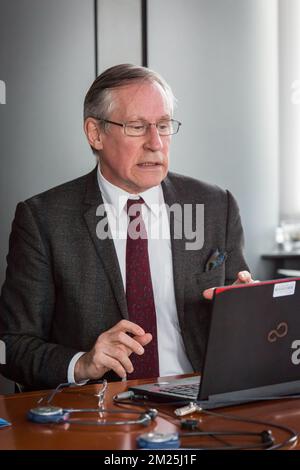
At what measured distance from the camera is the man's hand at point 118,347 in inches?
67.5

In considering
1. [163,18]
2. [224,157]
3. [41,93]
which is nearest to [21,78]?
[41,93]

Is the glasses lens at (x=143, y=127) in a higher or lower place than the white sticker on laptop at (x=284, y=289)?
higher

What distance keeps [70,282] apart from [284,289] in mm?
830

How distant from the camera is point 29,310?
219 cm

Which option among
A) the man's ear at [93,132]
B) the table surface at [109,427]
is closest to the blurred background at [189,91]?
the man's ear at [93,132]

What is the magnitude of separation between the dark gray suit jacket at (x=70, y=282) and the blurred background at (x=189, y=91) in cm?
56

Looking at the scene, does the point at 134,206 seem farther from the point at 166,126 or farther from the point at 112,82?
the point at 112,82

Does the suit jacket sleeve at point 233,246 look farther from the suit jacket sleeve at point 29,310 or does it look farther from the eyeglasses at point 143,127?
the suit jacket sleeve at point 29,310

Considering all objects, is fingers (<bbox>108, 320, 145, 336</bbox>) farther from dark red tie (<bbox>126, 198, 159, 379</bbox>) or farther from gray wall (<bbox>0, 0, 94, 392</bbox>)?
gray wall (<bbox>0, 0, 94, 392</bbox>)

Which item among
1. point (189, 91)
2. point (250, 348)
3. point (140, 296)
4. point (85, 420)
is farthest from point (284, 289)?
point (189, 91)

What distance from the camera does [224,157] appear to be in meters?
3.92

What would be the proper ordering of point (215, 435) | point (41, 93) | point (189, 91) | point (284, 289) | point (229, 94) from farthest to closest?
point (229, 94) < point (189, 91) < point (41, 93) < point (284, 289) < point (215, 435)

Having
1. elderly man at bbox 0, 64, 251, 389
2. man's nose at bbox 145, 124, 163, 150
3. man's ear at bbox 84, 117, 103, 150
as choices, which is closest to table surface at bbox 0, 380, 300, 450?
elderly man at bbox 0, 64, 251, 389

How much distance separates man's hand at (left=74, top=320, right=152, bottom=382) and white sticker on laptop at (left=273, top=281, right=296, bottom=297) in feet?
1.09
